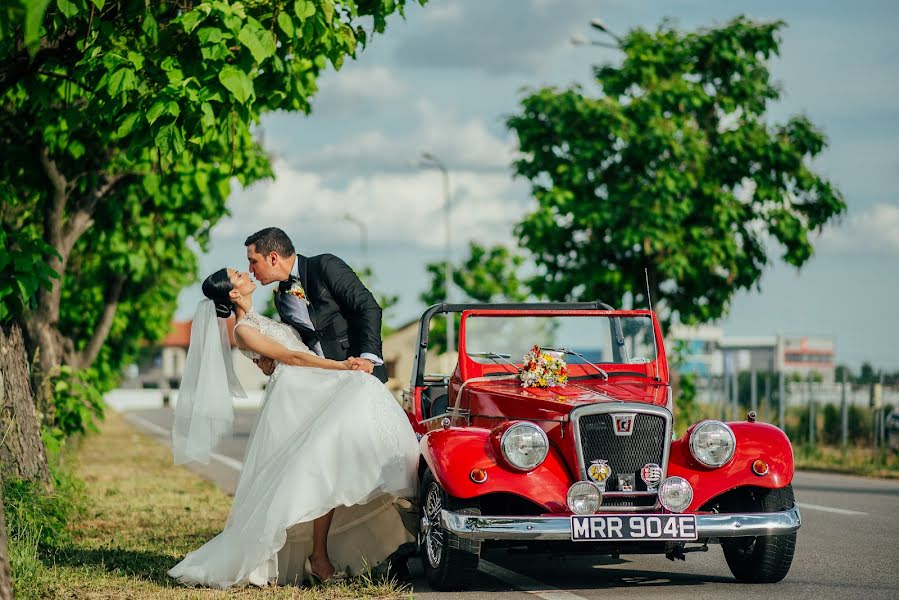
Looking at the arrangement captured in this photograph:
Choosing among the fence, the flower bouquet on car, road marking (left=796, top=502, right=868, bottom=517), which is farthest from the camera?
the fence

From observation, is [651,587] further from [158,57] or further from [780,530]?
[158,57]

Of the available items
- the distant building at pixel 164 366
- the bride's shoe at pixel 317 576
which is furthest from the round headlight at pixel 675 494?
the distant building at pixel 164 366

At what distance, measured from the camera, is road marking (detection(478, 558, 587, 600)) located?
7340 mm

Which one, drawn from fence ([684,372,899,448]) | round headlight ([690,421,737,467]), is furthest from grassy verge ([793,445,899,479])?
round headlight ([690,421,737,467])

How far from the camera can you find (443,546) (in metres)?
7.44

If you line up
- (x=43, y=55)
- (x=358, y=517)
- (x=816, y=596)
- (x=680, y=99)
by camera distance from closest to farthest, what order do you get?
1. (x=816, y=596)
2. (x=358, y=517)
3. (x=43, y=55)
4. (x=680, y=99)

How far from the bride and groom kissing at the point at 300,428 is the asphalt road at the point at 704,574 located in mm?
644

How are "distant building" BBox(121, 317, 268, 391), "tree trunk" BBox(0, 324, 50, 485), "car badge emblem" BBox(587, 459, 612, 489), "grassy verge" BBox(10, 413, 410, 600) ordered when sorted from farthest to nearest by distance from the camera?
1. "distant building" BBox(121, 317, 268, 391)
2. "tree trunk" BBox(0, 324, 50, 485)
3. "car badge emblem" BBox(587, 459, 612, 489)
4. "grassy verge" BBox(10, 413, 410, 600)

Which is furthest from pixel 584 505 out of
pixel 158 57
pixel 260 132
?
pixel 260 132

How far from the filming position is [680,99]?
77.2ft

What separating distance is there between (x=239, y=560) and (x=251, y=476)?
526 millimetres

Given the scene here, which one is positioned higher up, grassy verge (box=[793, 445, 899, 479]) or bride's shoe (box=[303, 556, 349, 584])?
bride's shoe (box=[303, 556, 349, 584])

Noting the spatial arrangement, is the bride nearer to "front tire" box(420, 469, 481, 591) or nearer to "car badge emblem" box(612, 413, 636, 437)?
"front tire" box(420, 469, 481, 591)

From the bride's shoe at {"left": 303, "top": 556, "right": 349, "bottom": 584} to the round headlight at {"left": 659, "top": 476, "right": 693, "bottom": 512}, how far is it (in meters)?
1.99
